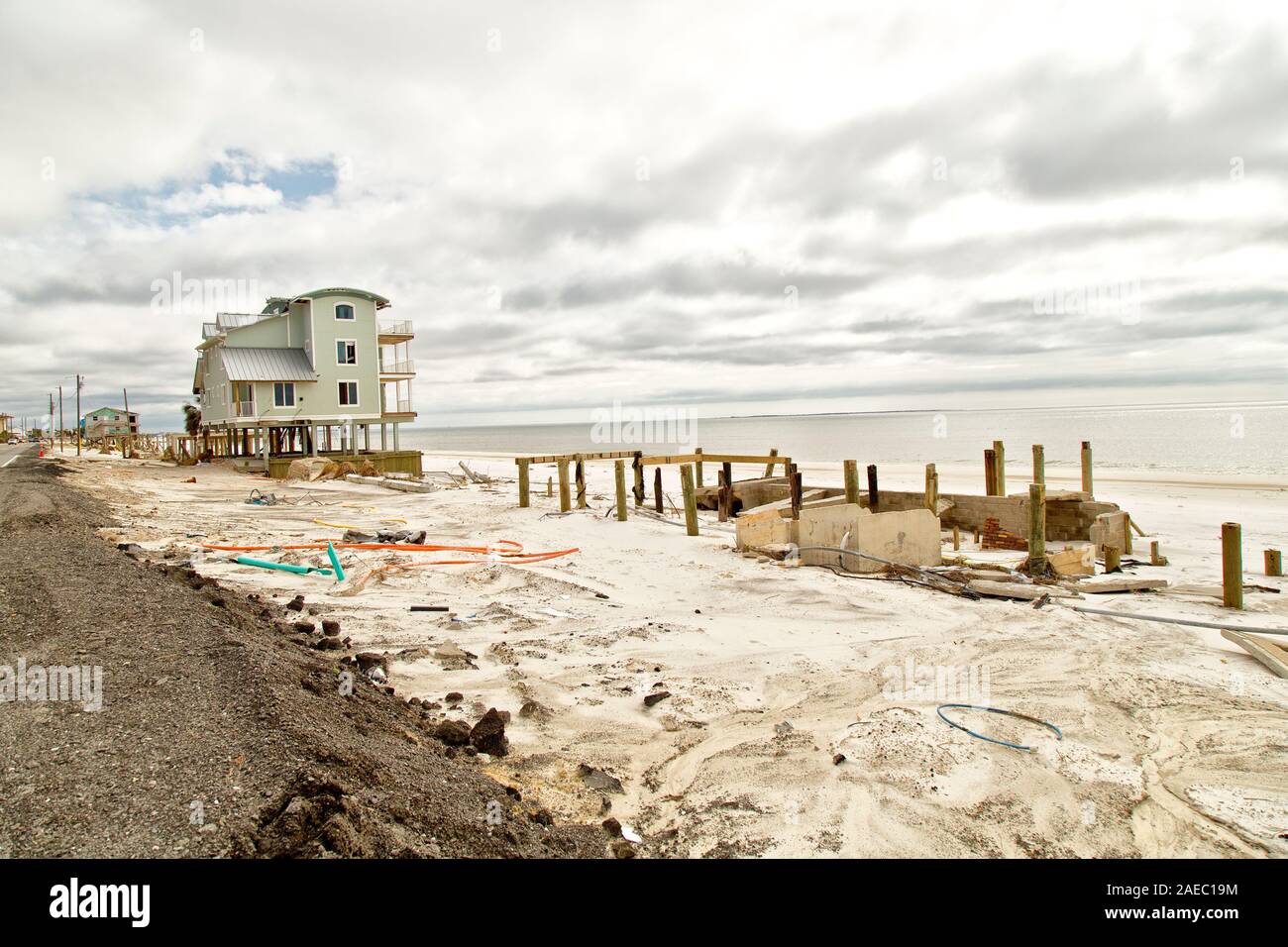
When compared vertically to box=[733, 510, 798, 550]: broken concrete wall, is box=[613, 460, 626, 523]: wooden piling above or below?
above

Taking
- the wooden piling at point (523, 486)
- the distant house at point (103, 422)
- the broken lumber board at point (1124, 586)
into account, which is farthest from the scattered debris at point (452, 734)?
the distant house at point (103, 422)

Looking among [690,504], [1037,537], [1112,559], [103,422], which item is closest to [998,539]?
[1112,559]

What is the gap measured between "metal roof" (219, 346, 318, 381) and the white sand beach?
1104 inches

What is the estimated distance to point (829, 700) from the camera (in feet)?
21.4

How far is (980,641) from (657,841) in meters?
5.64

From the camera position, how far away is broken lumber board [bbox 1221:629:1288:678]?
7.24m

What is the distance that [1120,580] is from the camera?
11.3m

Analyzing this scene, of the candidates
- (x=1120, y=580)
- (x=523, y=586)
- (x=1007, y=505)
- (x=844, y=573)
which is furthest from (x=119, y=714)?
(x=1007, y=505)

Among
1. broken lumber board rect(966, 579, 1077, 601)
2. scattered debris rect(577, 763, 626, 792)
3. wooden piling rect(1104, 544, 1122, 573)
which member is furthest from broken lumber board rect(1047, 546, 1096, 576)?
scattered debris rect(577, 763, 626, 792)

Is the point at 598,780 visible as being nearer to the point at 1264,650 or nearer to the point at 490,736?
the point at 490,736

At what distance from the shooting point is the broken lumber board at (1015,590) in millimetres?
10352
